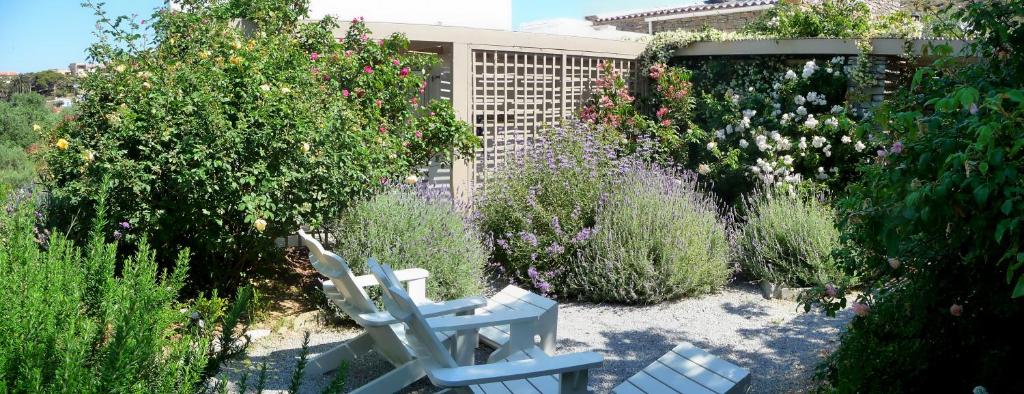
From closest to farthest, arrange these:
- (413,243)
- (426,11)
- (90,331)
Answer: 1. (90,331)
2. (413,243)
3. (426,11)

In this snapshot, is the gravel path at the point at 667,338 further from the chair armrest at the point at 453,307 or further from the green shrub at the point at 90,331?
the green shrub at the point at 90,331

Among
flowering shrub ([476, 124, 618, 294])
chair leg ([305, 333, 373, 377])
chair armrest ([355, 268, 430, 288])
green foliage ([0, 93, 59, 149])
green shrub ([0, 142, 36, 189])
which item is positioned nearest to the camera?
chair leg ([305, 333, 373, 377])

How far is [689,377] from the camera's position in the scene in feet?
12.5

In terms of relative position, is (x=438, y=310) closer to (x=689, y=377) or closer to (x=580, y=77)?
(x=689, y=377)

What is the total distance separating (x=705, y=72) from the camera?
9.59 metres

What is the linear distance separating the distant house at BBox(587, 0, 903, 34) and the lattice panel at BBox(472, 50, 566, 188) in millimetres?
5175

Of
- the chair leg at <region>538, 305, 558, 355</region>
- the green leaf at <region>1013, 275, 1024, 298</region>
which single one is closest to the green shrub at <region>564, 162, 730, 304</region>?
the chair leg at <region>538, 305, 558, 355</region>

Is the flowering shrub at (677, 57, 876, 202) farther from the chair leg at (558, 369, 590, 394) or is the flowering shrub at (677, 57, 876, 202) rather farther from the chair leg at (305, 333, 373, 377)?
the chair leg at (558, 369, 590, 394)

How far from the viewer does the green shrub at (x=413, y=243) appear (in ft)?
18.3

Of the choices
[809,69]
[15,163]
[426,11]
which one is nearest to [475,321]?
[809,69]

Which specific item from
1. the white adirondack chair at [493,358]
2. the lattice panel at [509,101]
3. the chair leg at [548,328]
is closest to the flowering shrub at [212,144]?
the white adirondack chair at [493,358]

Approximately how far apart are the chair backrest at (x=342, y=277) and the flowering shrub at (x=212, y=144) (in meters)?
0.93

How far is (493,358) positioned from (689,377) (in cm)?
99

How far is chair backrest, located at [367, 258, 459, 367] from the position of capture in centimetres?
335
